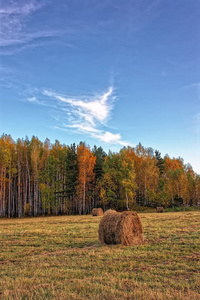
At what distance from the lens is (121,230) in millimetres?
10906

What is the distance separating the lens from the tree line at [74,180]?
43.0 meters

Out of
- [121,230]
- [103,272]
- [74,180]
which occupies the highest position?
[74,180]

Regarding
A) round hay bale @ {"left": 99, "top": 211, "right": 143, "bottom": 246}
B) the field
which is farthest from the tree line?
the field

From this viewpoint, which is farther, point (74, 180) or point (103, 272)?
point (74, 180)

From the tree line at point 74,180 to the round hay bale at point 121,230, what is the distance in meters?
29.5

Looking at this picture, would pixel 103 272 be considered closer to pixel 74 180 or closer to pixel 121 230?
pixel 121 230

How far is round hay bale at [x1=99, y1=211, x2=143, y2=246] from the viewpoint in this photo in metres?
10.9

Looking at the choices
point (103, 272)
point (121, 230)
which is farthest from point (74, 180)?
point (103, 272)

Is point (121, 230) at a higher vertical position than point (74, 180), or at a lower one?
lower

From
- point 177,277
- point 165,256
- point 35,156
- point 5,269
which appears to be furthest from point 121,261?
point 35,156

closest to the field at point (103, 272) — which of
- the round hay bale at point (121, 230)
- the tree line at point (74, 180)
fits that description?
the round hay bale at point (121, 230)

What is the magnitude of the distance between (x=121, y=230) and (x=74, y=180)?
35.8 m

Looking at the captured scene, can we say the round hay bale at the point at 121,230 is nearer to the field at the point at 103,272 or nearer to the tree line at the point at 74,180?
the field at the point at 103,272

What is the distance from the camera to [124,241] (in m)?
10.8
